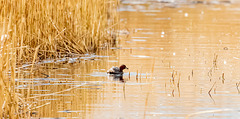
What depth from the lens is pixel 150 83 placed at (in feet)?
28.2

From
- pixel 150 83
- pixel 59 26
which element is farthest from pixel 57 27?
pixel 150 83

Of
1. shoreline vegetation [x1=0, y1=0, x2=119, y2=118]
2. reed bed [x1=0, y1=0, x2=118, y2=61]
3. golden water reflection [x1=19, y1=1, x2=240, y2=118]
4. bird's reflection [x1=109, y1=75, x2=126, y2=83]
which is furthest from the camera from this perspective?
reed bed [x1=0, y1=0, x2=118, y2=61]

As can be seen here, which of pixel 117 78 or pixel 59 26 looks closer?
pixel 117 78

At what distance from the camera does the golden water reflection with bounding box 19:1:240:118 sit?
22.6ft

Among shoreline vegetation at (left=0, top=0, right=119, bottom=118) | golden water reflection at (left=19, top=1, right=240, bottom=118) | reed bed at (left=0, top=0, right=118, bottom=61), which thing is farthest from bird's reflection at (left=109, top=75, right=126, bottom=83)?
reed bed at (left=0, top=0, right=118, bottom=61)

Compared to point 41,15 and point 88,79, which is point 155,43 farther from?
point 88,79

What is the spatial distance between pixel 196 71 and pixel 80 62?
227 centimetres

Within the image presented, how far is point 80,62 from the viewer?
11000mm

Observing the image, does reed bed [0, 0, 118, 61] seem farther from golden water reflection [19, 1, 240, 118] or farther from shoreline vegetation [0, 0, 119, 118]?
golden water reflection [19, 1, 240, 118]

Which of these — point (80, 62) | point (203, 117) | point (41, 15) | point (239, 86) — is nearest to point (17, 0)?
point (41, 15)

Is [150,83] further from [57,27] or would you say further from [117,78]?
[57,27]

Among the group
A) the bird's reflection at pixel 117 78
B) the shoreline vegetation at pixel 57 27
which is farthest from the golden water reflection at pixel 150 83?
the shoreline vegetation at pixel 57 27

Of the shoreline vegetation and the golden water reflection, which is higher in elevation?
the shoreline vegetation

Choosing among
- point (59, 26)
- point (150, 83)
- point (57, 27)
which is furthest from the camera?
point (59, 26)
